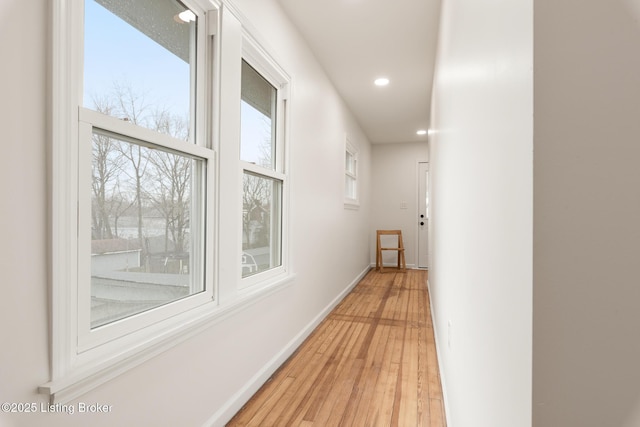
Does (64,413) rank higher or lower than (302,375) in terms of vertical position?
higher

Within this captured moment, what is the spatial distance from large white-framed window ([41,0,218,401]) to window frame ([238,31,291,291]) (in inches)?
16.2

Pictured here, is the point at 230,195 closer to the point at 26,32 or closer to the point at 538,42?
the point at 26,32

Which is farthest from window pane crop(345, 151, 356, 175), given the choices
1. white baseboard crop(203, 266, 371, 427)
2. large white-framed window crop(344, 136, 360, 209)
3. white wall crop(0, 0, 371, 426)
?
white baseboard crop(203, 266, 371, 427)

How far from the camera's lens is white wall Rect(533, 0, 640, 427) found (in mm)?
432

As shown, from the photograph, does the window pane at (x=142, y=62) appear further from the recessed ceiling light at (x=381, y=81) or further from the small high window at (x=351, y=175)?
the small high window at (x=351, y=175)

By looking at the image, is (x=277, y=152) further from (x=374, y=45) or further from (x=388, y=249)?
(x=388, y=249)

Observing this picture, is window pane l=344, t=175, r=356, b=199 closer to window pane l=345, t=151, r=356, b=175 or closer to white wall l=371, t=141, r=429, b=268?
window pane l=345, t=151, r=356, b=175

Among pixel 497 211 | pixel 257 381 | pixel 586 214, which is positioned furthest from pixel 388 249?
pixel 586 214

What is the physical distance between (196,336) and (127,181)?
28.7 inches

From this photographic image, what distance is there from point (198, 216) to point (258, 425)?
108 cm

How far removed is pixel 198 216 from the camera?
1.58m

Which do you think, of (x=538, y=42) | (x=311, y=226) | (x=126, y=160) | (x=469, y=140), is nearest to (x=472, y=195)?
(x=469, y=140)

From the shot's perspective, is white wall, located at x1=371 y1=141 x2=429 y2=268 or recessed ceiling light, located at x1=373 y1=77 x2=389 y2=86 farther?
white wall, located at x1=371 y1=141 x2=429 y2=268

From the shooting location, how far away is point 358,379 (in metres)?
2.16
